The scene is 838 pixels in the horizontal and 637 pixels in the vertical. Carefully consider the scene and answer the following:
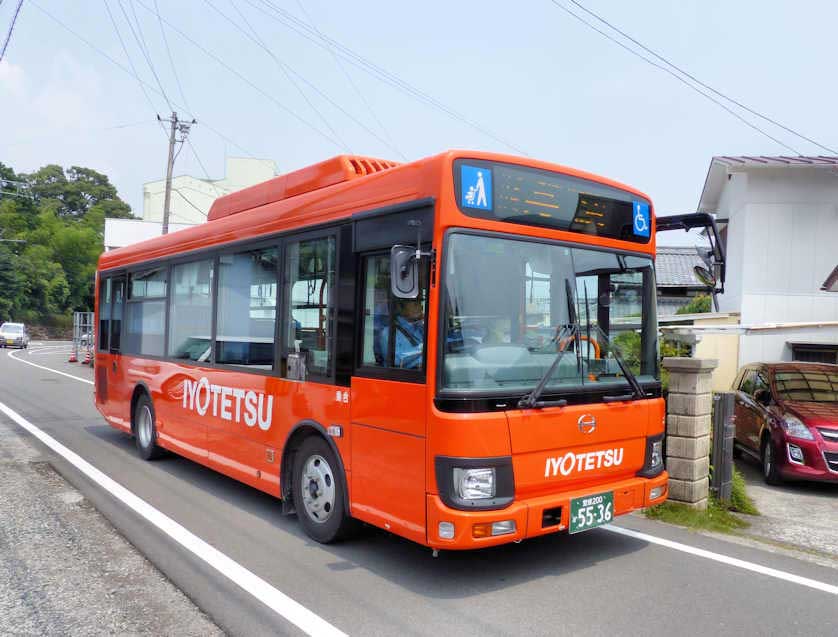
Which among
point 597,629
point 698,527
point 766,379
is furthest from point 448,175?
point 766,379

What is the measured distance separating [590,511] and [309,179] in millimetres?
3726

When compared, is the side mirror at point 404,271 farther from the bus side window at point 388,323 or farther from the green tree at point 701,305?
the green tree at point 701,305

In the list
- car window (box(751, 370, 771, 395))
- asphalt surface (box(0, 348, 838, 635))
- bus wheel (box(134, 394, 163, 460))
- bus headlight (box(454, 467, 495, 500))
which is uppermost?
car window (box(751, 370, 771, 395))

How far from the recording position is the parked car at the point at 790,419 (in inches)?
319

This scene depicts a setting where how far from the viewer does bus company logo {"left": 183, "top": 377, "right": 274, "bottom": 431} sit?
20.7ft

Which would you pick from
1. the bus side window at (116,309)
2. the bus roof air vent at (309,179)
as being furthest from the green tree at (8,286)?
the bus roof air vent at (309,179)

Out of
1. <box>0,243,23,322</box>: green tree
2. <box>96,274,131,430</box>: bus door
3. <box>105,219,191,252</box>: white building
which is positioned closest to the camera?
<box>96,274,131,430</box>: bus door

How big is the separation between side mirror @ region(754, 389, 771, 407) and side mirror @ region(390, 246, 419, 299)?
22.5 feet

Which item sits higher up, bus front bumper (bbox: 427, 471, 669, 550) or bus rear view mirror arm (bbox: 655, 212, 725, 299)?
bus rear view mirror arm (bbox: 655, 212, 725, 299)

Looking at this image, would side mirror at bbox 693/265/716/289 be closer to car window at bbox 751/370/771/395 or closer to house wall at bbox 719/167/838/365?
car window at bbox 751/370/771/395

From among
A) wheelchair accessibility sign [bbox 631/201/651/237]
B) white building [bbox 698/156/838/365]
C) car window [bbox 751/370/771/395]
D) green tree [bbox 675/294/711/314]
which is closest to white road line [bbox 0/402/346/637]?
wheelchair accessibility sign [bbox 631/201/651/237]

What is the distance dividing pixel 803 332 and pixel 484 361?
11806 mm

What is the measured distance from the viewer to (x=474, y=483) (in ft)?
14.1

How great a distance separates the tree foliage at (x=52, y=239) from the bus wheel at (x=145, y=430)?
49626 mm
